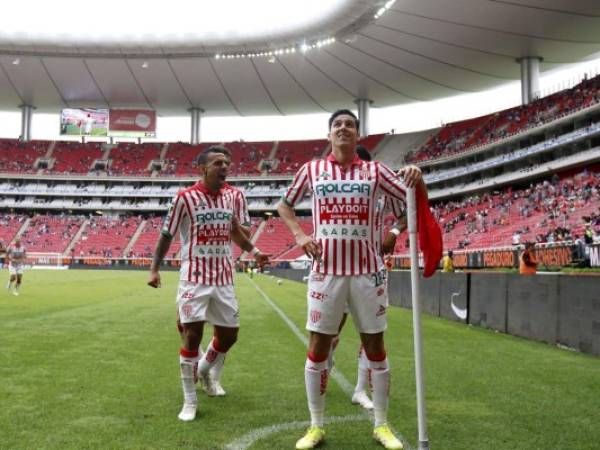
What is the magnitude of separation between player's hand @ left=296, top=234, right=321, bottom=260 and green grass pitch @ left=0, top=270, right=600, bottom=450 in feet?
4.21

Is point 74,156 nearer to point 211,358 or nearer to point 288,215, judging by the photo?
point 211,358

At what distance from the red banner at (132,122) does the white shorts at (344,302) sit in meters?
63.6

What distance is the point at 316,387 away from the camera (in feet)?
12.6

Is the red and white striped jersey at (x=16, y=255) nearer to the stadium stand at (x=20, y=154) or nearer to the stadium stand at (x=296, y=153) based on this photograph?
the stadium stand at (x=296, y=153)

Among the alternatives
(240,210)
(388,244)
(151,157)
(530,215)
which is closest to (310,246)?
(388,244)

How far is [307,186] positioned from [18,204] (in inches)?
2851

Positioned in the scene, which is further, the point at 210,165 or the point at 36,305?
the point at 36,305

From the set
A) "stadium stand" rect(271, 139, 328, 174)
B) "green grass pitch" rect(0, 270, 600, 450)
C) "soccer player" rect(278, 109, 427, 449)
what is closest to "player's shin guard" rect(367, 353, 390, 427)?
"soccer player" rect(278, 109, 427, 449)

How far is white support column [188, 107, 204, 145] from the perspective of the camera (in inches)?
2574

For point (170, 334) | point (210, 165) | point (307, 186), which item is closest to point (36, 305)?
point (170, 334)

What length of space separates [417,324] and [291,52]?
1823 inches

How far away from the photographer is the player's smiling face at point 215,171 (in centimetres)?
484

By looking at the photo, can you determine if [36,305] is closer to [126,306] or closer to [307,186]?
[126,306]

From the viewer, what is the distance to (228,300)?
4.75 meters
